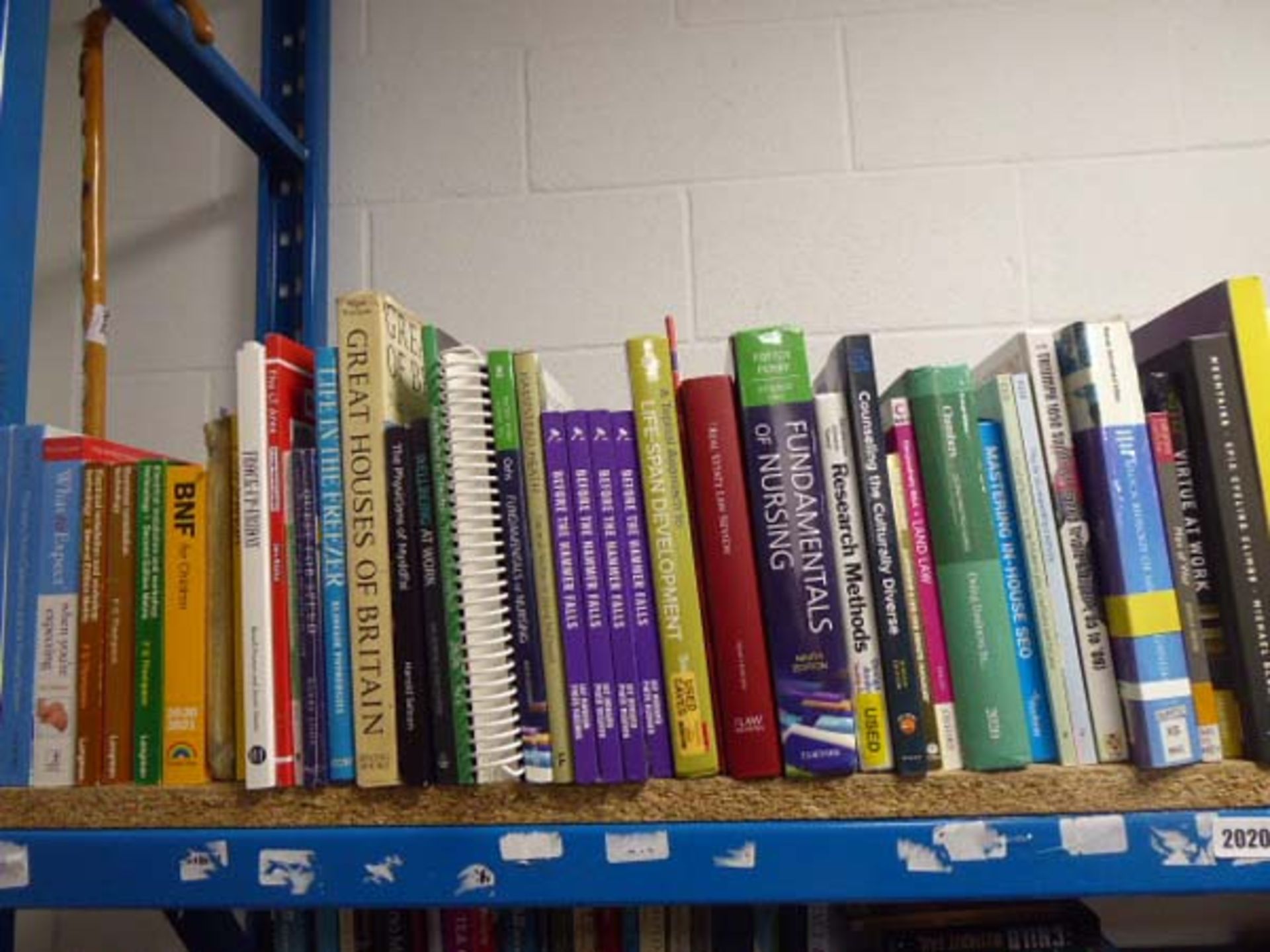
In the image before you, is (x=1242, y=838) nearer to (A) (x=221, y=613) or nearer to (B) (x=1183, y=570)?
(B) (x=1183, y=570)

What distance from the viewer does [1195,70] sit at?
3.28 ft

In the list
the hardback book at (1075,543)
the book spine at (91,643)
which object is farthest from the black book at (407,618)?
the hardback book at (1075,543)

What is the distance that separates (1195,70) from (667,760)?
3.35 ft

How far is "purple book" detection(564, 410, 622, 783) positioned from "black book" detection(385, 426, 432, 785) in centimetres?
12

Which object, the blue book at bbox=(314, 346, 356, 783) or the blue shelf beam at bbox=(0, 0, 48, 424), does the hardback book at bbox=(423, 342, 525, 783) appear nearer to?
the blue book at bbox=(314, 346, 356, 783)

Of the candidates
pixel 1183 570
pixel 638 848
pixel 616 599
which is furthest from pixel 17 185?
pixel 1183 570

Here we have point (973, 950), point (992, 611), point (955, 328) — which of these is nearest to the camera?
point (992, 611)

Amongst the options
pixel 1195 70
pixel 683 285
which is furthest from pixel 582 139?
pixel 1195 70

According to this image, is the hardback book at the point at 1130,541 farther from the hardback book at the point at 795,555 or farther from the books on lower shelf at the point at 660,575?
the hardback book at the point at 795,555

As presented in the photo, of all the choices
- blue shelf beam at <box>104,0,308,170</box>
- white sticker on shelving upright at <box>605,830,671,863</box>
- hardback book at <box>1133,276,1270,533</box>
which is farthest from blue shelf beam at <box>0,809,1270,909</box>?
blue shelf beam at <box>104,0,308,170</box>

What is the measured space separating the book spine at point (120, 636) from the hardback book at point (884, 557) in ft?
1.74

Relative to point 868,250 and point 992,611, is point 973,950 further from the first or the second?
point 868,250

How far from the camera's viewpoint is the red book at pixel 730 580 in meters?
0.57

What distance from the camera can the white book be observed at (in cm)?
59
